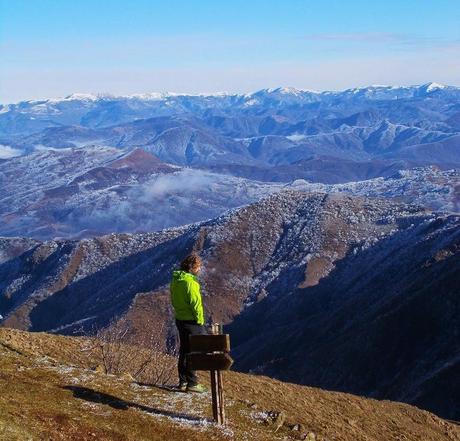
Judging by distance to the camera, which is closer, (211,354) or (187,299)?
(211,354)

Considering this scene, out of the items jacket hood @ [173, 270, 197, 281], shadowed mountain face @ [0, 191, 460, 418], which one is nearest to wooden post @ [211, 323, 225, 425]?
jacket hood @ [173, 270, 197, 281]

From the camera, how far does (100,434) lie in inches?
644

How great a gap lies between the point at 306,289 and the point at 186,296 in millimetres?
118591

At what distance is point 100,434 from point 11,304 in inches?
7092

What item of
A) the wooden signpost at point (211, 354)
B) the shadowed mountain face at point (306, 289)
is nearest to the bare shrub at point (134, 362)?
the wooden signpost at point (211, 354)

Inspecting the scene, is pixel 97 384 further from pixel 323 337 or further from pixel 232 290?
pixel 232 290

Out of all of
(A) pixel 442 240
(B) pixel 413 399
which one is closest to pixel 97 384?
(B) pixel 413 399

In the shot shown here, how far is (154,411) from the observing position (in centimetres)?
1916

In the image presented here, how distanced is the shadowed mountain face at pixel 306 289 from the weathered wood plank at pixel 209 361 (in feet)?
156

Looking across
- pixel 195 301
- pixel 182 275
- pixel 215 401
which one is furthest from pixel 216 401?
pixel 182 275

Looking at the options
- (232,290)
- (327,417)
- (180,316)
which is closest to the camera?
(180,316)

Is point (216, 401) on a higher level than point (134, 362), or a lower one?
higher

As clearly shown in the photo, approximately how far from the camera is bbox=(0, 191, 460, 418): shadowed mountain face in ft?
269

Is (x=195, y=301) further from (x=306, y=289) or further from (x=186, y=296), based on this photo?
(x=306, y=289)
